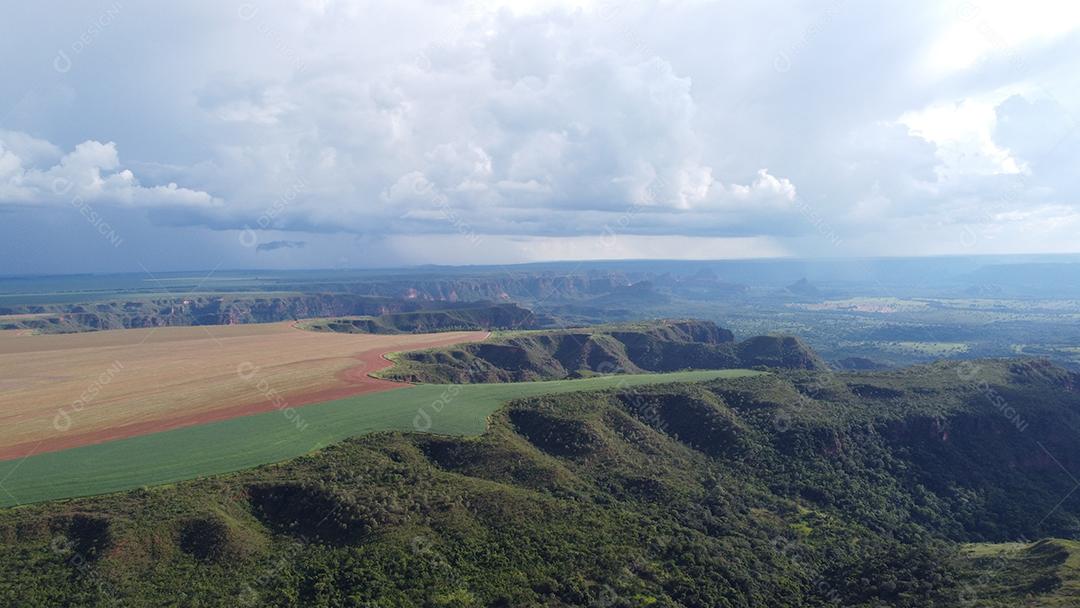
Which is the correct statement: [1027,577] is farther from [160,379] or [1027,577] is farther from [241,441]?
[160,379]

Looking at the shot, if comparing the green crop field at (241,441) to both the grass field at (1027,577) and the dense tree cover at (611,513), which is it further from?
the grass field at (1027,577)

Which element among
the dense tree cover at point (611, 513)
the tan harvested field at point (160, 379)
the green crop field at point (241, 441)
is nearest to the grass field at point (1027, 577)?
the dense tree cover at point (611, 513)

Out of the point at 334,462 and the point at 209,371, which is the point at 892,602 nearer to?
the point at 334,462

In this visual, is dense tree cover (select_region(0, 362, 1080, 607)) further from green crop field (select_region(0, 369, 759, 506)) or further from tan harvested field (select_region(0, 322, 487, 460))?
tan harvested field (select_region(0, 322, 487, 460))

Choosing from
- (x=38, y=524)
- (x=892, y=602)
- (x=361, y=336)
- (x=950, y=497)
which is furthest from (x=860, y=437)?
(x=361, y=336)

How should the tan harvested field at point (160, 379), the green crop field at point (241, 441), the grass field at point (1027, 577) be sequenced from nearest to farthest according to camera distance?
the grass field at point (1027, 577), the green crop field at point (241, 441), the tan harvested field at point (160, 379)

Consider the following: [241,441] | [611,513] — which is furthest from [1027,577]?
[241,441]
